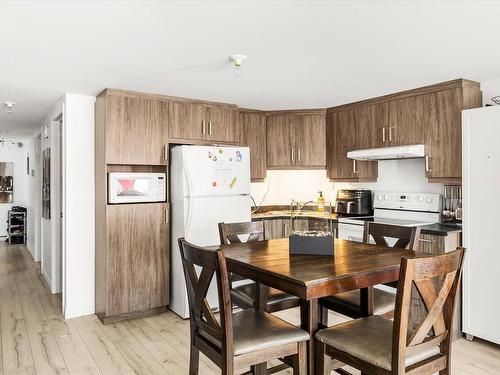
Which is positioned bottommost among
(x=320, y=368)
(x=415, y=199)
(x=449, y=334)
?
(x=320, y=368)

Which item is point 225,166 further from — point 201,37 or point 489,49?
point 489,49

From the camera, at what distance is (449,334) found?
184 cm

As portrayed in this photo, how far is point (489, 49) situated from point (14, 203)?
9.50 metres

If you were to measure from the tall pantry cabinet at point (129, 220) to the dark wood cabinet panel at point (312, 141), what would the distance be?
1.73 meters

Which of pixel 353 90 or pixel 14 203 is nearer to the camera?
pixel 353 90

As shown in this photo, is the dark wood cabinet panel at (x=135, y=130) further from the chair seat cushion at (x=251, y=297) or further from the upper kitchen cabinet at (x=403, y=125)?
the upper kitchen cabinet at (x=403, y=125)

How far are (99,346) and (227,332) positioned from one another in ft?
6.21

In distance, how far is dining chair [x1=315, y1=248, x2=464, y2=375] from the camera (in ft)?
5.22

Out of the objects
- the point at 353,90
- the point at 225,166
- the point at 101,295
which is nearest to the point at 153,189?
the point at 225,166

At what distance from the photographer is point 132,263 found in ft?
12.3

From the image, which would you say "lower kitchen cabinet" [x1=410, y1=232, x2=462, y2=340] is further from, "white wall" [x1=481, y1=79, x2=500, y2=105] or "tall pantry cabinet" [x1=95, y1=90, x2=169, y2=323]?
"tall pantry cabinet" [x1=95, y1=90, x2=169, y2=323]

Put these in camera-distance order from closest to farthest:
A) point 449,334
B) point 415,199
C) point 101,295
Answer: point 449,334 < point 101,295 < point 415,199

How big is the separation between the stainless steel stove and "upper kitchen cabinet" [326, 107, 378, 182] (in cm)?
33

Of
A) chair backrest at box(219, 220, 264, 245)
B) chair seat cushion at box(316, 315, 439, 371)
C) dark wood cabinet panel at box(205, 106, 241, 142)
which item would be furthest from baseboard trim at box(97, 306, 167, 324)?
chair seat cushion at box(316, 315, 439, 371)
